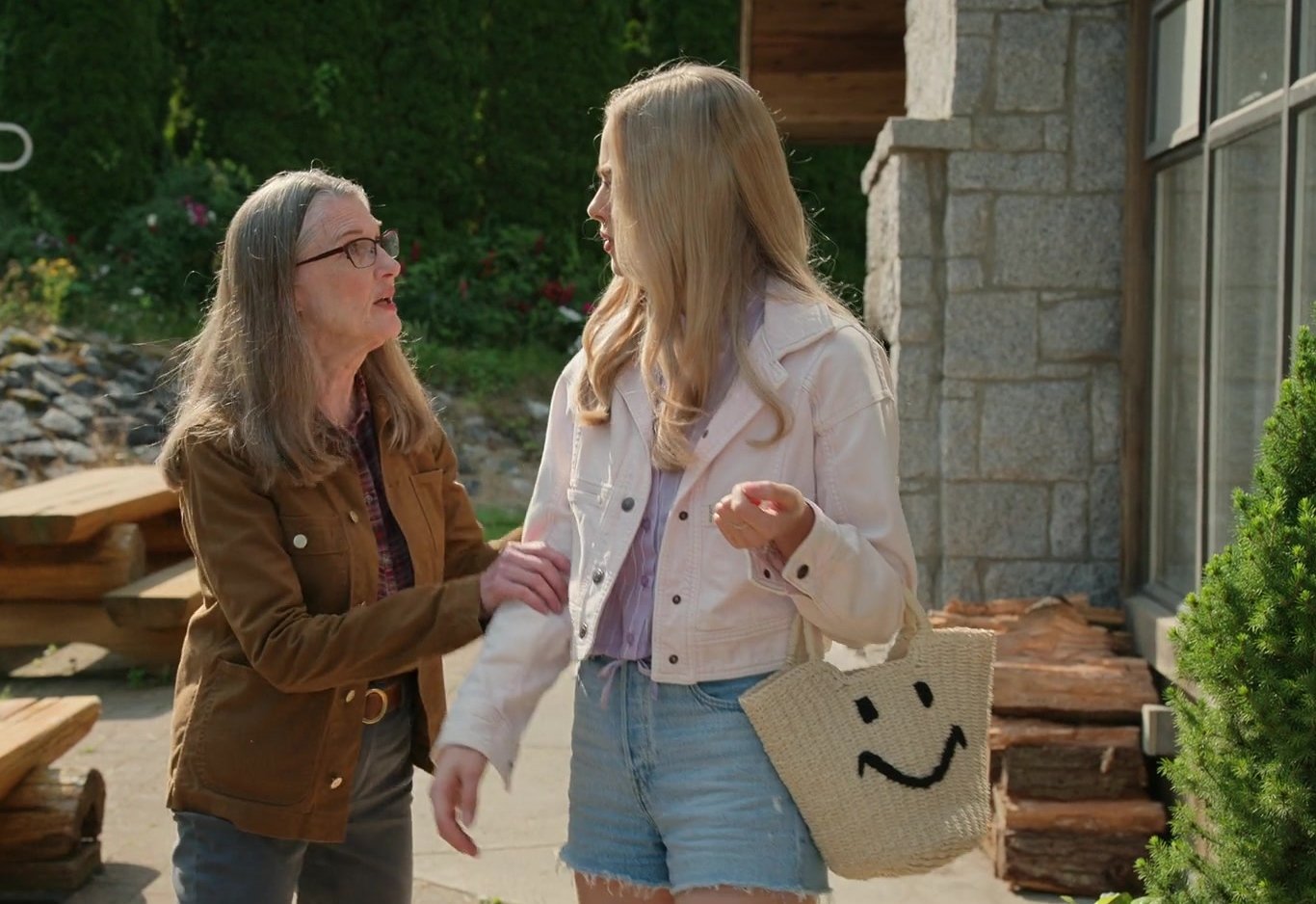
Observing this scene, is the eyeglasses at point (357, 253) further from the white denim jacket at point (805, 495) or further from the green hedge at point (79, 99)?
the green hedge at point (79, 99)

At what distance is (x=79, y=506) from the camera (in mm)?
6516

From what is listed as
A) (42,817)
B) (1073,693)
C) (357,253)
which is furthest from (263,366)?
(1073,693)

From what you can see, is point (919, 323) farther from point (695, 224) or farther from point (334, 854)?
point (695, 224)

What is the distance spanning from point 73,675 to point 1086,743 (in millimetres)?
4523

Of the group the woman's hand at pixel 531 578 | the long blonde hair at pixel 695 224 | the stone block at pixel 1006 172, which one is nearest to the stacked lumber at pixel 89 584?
the stone block at pixel 1006 172

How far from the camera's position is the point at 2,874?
4.48 meters

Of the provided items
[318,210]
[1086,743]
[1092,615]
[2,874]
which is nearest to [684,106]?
[318,210]

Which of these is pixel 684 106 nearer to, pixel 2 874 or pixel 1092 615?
pixel 2 874

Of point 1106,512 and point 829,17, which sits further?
point 829,17

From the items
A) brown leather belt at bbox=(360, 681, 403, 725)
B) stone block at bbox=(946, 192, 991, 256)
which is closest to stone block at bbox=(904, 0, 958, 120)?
stone block at bbox=(946, 192, 991, 256)

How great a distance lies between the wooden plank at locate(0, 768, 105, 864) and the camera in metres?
4.45

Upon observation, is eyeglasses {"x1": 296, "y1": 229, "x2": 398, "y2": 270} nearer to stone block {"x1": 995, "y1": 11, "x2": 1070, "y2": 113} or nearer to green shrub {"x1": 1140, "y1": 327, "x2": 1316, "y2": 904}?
green shrub {"x1": 1140, "y1": 327, "x2": 1316, "y2": 904}

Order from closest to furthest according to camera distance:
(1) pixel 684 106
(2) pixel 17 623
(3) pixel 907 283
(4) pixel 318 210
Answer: (1) pixel 684 106 < (4) pixel 318 210 < (3) pixel 907 283 < (2) pixel 17 623

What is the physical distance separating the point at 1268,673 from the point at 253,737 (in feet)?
5.61
